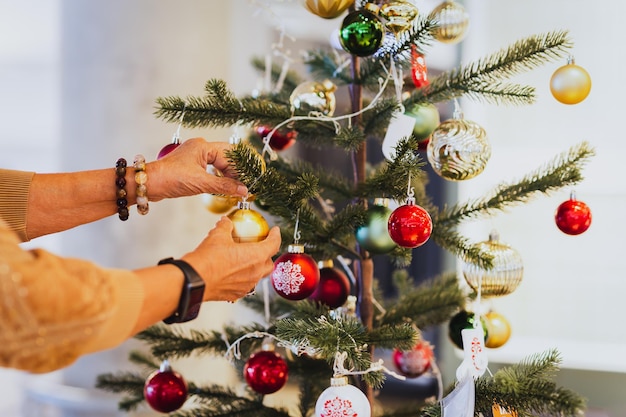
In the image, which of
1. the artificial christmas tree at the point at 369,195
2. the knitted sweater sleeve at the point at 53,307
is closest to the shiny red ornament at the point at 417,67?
the artificial christmas tree at the point at 369,195

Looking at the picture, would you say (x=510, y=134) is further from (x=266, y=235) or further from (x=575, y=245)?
(x=266, y=235)

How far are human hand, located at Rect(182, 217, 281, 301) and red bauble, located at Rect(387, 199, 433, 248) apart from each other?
17cm

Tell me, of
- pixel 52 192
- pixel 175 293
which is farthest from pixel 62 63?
pixel 175 293

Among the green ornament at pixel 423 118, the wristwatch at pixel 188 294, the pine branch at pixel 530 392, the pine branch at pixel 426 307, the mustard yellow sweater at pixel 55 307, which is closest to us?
the mustard yellow sweater at pixel 55 307

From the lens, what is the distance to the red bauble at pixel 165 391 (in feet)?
3.68

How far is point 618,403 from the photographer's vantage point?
64.0 inches

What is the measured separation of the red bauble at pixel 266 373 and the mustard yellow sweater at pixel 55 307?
40cm

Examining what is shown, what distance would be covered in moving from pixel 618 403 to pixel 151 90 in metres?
1.44

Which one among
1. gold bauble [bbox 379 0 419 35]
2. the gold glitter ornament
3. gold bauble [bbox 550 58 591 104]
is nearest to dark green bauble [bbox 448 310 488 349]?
the gold glitter ornament

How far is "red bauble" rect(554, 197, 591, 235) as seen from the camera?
1.06 m

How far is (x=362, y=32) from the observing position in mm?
935

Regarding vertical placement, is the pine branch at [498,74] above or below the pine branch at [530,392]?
above

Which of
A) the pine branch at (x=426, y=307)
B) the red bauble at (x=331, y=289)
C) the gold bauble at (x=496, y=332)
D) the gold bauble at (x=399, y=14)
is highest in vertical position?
the gold bauble at (x=399, y=14)

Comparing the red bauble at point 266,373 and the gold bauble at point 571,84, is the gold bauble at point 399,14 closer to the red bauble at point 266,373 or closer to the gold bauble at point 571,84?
the gold bauble at point 571,84
